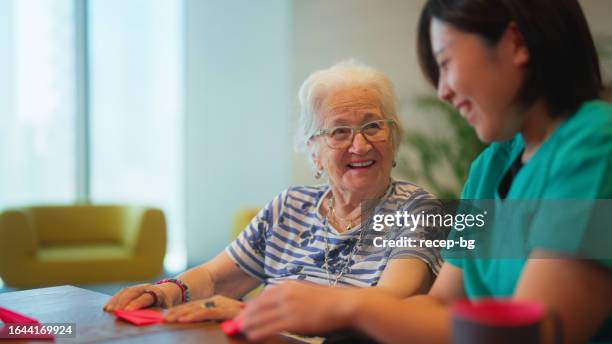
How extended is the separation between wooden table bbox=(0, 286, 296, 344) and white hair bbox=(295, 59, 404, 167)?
0.76 metres

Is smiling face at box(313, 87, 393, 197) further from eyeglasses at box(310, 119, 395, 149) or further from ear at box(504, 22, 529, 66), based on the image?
ear at box(504, 22, 529, 66)

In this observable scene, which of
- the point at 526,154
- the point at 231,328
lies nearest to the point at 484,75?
the point at 526,154

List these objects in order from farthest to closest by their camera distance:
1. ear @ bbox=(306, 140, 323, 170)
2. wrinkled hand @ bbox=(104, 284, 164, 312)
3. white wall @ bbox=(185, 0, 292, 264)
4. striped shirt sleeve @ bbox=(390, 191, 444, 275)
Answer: white wall @ bbox=(185, 0, 292, 264) < ear @ bbox=(306, 140, 323, 170) < striped shirt sleeve @ bbox=(390, 191, 444, 275) < wrinkled hand @ bbox=(104, 284, 164, 312)

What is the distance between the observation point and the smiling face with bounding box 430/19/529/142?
976 millimetres

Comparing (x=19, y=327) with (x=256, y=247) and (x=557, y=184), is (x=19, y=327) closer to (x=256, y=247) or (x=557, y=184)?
(x=256, y=247)

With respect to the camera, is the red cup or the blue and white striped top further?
the blue and white striped top

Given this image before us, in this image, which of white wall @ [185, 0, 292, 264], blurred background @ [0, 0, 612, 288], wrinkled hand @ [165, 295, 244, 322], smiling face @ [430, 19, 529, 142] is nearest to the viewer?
smiling face @ [430, 19, 529, 142]

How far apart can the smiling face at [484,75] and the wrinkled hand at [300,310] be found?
35 cm

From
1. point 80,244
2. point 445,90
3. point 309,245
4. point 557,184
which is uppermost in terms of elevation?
point 445,90

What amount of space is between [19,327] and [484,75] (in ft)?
3.28

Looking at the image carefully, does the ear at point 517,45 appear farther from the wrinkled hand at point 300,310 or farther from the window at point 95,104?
the window at point 95,104

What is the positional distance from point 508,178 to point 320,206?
2.67ft

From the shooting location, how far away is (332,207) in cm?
188

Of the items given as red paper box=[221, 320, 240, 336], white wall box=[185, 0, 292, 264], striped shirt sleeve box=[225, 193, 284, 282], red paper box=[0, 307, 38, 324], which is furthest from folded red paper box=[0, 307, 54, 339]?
white wall box=[185, 0, 292, 264]
